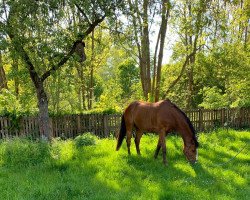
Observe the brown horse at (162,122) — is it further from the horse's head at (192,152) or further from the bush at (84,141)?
the bush at (84,141)

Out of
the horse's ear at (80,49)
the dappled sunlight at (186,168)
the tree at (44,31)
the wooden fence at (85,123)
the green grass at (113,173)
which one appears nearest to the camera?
the green grass at (113,173)

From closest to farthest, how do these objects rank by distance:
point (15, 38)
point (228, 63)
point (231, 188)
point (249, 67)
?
point (231, 188) → point (15, 38) → point (249, 67) → point (228, 63)

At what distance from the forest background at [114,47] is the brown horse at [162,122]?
330 cm

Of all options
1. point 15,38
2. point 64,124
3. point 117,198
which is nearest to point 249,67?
point 64,124

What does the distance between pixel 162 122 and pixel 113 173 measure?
2.10m

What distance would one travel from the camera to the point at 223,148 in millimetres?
10148

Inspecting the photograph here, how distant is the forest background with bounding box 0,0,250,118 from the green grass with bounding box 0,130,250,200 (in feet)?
10.7

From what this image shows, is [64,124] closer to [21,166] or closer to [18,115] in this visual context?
[18,115]

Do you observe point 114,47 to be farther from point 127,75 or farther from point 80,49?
point 127,75

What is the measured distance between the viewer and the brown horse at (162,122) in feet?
25.6

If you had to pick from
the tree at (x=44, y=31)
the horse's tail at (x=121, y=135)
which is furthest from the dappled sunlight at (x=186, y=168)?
the tree at (x=44, y=31)

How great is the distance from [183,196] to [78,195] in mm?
1927

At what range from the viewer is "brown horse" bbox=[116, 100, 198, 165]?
782 cm

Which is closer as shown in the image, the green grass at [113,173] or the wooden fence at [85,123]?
the green grass at [113,173]
